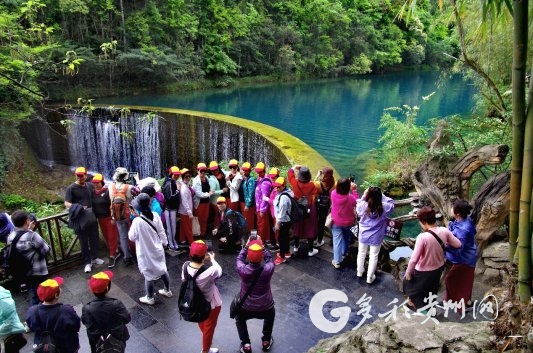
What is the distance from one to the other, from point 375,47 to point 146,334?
1617 inches

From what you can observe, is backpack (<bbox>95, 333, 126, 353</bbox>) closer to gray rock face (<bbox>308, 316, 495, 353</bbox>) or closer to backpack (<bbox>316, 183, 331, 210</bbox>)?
gray rock face (<bbox>308, 316, 495, 353</bbox>)

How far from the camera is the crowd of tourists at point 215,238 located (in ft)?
10.0

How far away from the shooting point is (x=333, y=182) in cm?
530

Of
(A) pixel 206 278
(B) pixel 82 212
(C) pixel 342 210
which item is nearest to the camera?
(A) pixel 206 278

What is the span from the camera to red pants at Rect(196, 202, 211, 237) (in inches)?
227

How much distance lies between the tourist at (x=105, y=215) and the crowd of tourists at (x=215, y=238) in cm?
1

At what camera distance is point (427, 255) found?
11.2 feet

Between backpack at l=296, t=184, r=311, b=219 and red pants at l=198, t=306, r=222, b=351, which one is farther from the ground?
backpack at l=296, t=184, r=311, b=219

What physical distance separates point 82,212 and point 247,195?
2.12m

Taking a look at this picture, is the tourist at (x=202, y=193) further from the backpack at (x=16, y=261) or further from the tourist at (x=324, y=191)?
the backpack at (x=16, y=261)

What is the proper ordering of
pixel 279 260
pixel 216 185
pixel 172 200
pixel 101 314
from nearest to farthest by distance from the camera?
1. pixel 101 314
2. pixel 279 260
3. pixel 172 200
4. pixel 216 185

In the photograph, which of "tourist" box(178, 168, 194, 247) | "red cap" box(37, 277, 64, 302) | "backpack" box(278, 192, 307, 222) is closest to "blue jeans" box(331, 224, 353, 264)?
"backpack" box(278, 192, 307, 222)

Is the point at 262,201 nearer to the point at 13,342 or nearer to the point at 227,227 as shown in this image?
the point at 227,227

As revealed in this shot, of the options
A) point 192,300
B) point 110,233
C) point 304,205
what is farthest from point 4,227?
point 304,205
